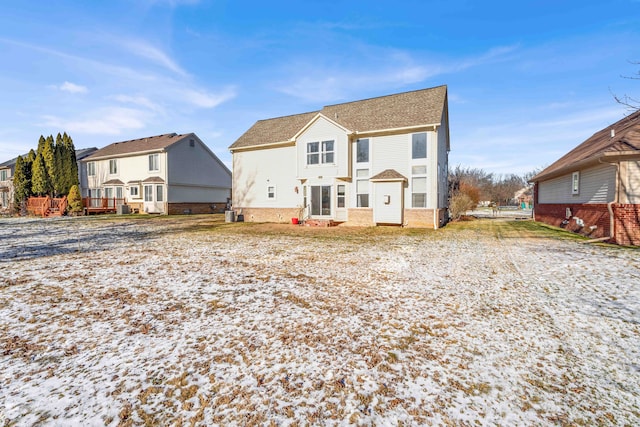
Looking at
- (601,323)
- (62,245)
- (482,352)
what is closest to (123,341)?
(482,352)

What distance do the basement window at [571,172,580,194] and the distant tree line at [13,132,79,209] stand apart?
1580 inches

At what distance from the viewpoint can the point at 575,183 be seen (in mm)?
14391

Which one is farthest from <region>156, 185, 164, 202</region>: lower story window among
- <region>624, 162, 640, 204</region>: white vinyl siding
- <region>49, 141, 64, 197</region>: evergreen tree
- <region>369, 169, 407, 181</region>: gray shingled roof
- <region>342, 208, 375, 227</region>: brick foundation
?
<region>624, 162, 640, 204</region>: white vinyl siding

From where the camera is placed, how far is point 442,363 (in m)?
3.27

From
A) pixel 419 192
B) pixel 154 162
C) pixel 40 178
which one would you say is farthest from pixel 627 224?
pixel 40 178

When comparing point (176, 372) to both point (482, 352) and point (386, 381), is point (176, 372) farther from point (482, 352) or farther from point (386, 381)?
point (482, 352)

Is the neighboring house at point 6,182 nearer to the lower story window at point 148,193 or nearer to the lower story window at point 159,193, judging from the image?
the lower story window at point 148,193

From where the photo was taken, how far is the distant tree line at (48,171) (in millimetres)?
29312

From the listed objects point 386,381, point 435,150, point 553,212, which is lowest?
point 386,381

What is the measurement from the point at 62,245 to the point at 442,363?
13136 millimetres

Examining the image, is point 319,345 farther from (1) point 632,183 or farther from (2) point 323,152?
(2) point 323,152

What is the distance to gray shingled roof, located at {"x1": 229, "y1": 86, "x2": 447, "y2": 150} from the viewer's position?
55.5ft

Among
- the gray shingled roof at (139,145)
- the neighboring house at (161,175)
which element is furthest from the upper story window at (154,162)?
the gray shingled roof at (139,145)

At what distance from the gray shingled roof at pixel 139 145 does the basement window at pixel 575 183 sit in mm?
30739
